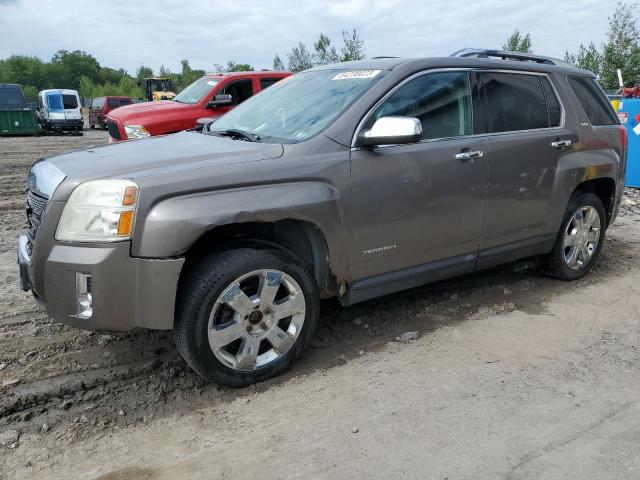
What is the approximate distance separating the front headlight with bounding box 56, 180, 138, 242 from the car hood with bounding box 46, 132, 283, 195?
7cm

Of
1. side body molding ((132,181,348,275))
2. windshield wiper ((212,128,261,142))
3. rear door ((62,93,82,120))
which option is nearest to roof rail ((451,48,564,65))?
windshield wiper ((212,128,261,142))

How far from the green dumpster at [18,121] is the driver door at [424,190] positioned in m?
24.1

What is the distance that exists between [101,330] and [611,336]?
3296 mm

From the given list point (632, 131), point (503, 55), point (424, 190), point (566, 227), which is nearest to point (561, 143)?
point (566, 227)

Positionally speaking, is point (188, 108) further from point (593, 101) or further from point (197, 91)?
point (593, 101)

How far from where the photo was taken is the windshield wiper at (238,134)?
3.51 m

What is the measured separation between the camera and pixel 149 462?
248 centimetres

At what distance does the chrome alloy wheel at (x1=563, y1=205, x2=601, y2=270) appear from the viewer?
15.7 feet

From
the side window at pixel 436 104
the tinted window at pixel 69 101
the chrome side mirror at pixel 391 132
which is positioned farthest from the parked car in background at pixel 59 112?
the chrome side mirror at pixel 391 132

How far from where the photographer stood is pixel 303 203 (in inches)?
120

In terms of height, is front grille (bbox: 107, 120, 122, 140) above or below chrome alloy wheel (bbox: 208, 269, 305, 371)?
above

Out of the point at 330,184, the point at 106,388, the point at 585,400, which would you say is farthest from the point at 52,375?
the point at 585,400

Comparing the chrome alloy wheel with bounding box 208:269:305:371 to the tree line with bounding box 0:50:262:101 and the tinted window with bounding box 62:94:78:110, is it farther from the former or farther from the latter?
the tree line with bounding box 0:50:262:101

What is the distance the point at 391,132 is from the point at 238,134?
106cm
